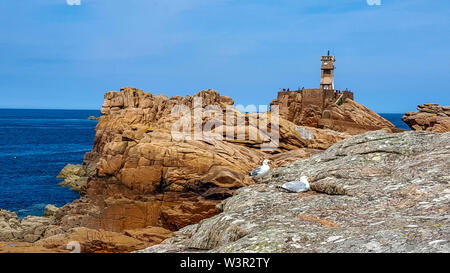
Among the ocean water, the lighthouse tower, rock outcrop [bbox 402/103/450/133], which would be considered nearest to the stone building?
the lighthouse tower

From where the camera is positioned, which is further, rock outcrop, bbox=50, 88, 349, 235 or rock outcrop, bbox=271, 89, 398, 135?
rock outcrop, bbox=271, 89, 398, 135

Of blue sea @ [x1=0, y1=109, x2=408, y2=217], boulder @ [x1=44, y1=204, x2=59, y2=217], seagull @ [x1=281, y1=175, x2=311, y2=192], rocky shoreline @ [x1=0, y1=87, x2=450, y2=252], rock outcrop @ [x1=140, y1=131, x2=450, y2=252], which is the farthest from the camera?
blue sea @ [x1=0, y1=109, x2=408, y2=217]

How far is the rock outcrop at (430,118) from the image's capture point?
145ft

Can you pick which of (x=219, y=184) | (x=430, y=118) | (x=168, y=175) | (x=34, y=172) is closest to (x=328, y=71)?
(x=430, y=118)

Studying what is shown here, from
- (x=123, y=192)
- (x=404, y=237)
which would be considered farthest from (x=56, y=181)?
(x=404, y=237)

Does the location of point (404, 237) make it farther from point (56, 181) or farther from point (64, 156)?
point (64, 156)

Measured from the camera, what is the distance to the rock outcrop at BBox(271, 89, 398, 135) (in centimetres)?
5978

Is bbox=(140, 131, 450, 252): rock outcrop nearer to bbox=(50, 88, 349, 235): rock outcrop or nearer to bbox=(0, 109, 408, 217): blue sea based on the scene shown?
bbox=(50, 88, 349, 235): rock outcrop

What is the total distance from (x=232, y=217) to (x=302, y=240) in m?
3.70

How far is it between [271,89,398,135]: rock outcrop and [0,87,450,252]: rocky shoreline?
0.81 feet

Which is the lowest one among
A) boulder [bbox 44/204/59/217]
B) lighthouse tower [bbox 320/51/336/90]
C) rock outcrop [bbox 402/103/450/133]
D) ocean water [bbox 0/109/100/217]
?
boulder [bbox 44/204/59/217]

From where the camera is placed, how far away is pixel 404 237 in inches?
349

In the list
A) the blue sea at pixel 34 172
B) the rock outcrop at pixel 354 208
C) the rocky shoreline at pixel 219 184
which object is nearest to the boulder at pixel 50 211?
the rocky shoreline at pixel 219 184
